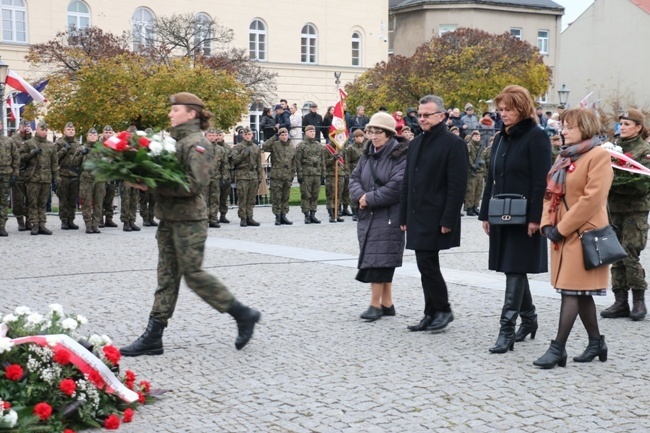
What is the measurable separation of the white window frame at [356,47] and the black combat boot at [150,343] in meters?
49.7

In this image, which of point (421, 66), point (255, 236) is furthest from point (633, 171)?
point (421, 66)

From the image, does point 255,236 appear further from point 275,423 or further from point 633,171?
point 275,423

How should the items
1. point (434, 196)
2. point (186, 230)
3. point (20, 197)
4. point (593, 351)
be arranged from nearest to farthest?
point (593, 351), point (186, 230), point (434, 196), point (20, 197)

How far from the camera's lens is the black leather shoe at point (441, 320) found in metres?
8.31

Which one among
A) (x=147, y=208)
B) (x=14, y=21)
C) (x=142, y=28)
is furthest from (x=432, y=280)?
(x=142, y=28)

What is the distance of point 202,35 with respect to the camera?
45.9 meters

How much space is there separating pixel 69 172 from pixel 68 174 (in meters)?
0.06

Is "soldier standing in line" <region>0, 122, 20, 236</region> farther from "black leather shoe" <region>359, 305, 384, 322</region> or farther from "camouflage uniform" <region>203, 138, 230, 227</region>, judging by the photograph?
"black leather shoe" <region>359, 305, 384, 322</region>

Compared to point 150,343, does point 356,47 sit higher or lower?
higher

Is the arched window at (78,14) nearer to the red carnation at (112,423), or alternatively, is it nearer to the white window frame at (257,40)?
the white window frame at (257,40)

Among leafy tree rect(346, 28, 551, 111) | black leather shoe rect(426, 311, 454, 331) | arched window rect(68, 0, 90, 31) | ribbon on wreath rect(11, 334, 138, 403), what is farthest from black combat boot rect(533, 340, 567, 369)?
arched window rect(68, 0, 90, 31)

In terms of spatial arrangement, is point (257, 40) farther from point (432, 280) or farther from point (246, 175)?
point (432, 280)

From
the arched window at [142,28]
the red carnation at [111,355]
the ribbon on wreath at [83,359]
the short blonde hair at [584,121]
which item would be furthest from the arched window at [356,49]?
the ribbon on wreath at [83,359]

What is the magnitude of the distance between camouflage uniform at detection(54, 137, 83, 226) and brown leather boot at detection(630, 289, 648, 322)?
11.9 m
